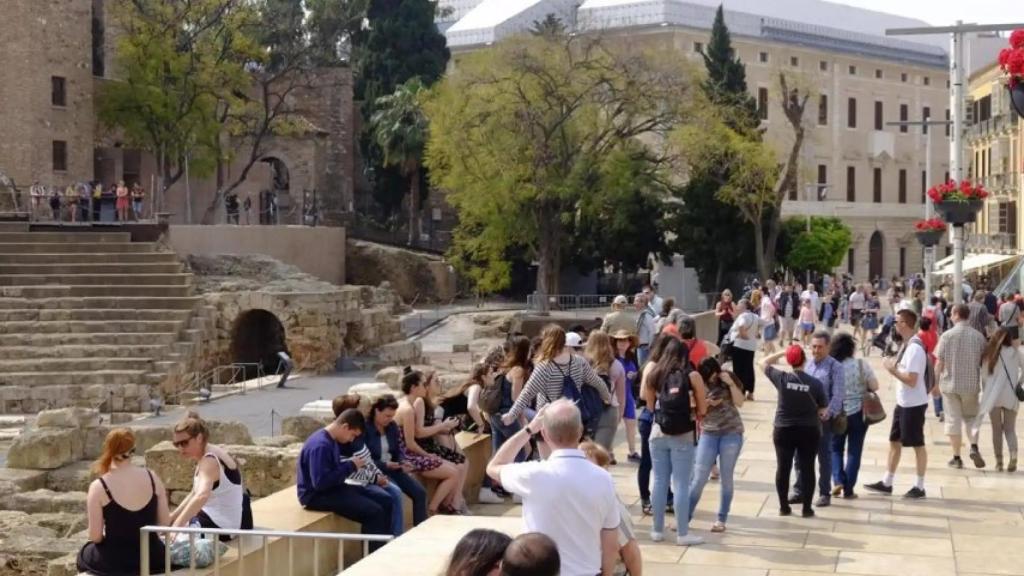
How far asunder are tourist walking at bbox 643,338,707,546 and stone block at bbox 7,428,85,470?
923cm

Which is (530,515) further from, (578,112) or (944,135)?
(944,135)

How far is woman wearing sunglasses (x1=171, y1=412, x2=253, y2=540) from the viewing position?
9305 millimetres

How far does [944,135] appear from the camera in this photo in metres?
82.1

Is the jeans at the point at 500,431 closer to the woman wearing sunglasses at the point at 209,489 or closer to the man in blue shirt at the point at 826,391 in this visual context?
the man in blue shirt at the point at 826,391

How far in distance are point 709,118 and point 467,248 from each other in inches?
343

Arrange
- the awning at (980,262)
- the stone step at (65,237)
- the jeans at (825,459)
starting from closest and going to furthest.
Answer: the jeans at (825,459), the stone step at (65,237), the awning at (980,262)

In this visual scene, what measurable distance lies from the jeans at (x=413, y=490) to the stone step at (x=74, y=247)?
26243 millimetres

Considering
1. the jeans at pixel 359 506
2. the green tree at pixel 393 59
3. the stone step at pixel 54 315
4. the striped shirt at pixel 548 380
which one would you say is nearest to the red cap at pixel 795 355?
the striped shirt at pixel 548 380

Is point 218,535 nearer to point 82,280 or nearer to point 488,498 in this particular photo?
point 488,498

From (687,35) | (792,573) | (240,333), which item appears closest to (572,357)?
(792,573)

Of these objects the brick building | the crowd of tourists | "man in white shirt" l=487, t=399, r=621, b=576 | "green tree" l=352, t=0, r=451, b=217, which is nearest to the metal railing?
"man in white shirt" l=487, t=399, r=621, b=576

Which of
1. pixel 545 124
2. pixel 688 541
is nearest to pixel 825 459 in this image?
pixel 688 541

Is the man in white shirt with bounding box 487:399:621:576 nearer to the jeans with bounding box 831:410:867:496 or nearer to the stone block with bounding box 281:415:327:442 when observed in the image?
the jeans with bounding box 831:410:867:496

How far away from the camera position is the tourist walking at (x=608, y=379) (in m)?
12.6
